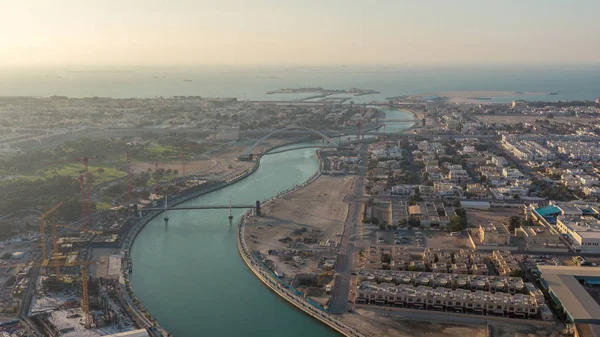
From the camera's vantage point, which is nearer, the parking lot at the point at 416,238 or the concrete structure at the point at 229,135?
the parking lot at the point at 416,238

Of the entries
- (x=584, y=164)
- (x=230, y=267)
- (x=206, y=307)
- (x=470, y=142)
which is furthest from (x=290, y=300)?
(x=470, y=142)

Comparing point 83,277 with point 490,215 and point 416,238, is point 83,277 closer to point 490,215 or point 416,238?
point 416,238

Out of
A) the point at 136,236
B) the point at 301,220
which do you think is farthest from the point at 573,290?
the point at 136,236

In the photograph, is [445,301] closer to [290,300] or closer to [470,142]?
[290,300]

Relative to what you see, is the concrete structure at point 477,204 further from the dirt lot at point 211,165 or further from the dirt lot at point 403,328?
the dirt lot at point 211,165

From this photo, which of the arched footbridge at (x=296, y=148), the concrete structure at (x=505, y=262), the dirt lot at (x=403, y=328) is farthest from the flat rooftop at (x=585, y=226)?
the arched footbridge at (x=296, y=148)

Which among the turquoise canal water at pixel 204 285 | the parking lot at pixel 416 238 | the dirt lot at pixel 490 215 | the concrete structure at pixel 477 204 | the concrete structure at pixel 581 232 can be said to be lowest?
the turquoise canal water at pixel 204 285

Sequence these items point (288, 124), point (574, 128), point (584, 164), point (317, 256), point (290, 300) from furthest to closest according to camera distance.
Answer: point (288, 124) < point (574, 128) < point (584, 164) < point (317, 256) < point (290, 300)
